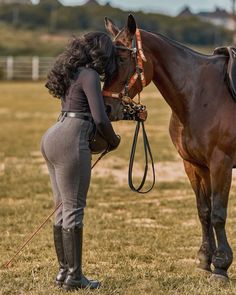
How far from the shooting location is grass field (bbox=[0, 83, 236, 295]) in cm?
591

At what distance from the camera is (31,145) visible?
1631cm

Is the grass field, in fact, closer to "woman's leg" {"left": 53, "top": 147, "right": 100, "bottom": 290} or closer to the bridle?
"woman's leg" {"left": 53, "top": 147, "right": 100, "bottom": 290}

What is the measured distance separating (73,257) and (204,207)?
1490 millimetres

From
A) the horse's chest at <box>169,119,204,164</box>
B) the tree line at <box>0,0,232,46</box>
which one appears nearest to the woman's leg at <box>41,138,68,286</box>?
the horse's chest at <box>169,119,204,164</box>

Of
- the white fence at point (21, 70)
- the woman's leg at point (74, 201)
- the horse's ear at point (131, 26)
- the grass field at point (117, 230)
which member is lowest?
the white fence at point (21, 70)

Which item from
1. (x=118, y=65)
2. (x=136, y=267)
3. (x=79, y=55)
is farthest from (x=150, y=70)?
(x=136, y=267)

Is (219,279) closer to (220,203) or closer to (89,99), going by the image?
(220,203)

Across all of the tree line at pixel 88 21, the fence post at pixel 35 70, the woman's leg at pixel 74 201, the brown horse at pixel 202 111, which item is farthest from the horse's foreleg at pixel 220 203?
the tree line at pixel 88 21

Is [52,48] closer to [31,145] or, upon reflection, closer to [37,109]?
[37,109]

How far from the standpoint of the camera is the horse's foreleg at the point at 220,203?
19.1 feet

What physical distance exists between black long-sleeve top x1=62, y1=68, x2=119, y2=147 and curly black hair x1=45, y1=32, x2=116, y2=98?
0.18ft

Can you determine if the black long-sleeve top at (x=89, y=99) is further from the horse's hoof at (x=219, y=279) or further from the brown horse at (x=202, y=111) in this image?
the horse's hoof at (x=219, y=279)

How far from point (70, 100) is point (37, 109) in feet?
69.8

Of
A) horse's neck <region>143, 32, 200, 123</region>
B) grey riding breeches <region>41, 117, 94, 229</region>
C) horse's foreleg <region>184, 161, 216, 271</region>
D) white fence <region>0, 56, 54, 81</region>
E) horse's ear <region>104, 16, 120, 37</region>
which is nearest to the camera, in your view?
grey riding breeches <region>41, 117, 94, 229</region>
